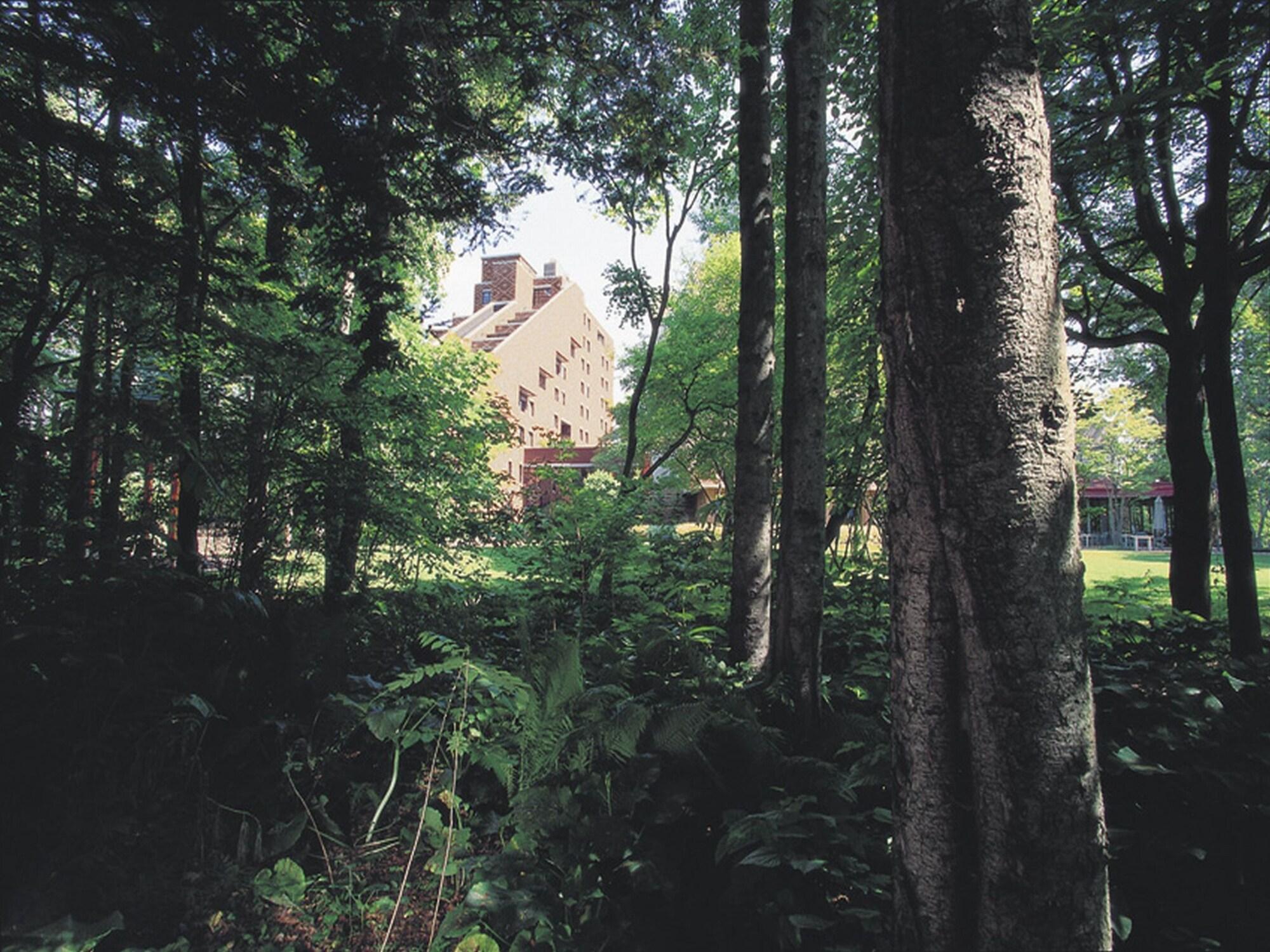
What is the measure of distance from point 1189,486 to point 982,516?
8.44 meters

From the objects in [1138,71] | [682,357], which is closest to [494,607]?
[1138,71]

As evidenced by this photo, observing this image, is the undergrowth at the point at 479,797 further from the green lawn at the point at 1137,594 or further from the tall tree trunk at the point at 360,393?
the tall tree trunk at the point at 360,393

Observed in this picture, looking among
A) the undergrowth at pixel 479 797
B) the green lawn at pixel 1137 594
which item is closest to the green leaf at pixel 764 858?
the undergrowth at pixel 479 797

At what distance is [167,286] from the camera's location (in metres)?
3.87

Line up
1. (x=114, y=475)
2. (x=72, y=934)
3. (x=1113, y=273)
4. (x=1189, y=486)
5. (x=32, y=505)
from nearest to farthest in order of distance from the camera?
(x=72, y=934)
(x=32, y=505)
(x=114, y=475)
(x=1189, y=486)
(x=1113, y=273)

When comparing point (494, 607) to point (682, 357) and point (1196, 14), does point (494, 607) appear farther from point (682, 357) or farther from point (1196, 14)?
point (682, 357)

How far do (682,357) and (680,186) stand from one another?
1144 centimetres

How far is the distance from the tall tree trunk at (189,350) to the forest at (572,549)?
5cm

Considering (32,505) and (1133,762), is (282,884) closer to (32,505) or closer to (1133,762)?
(32,505)

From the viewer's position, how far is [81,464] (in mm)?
3996

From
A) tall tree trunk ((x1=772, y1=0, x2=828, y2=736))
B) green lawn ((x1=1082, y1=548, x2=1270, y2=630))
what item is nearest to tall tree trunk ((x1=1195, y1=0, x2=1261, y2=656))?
green lawn ((x1=1082, y1=548, x2=1270, y2=630))

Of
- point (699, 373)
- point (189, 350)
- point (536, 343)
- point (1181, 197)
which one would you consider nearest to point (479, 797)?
point (189, 350)

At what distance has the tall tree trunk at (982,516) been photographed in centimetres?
127

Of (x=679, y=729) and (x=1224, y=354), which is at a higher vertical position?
(x=1224, y=354)
